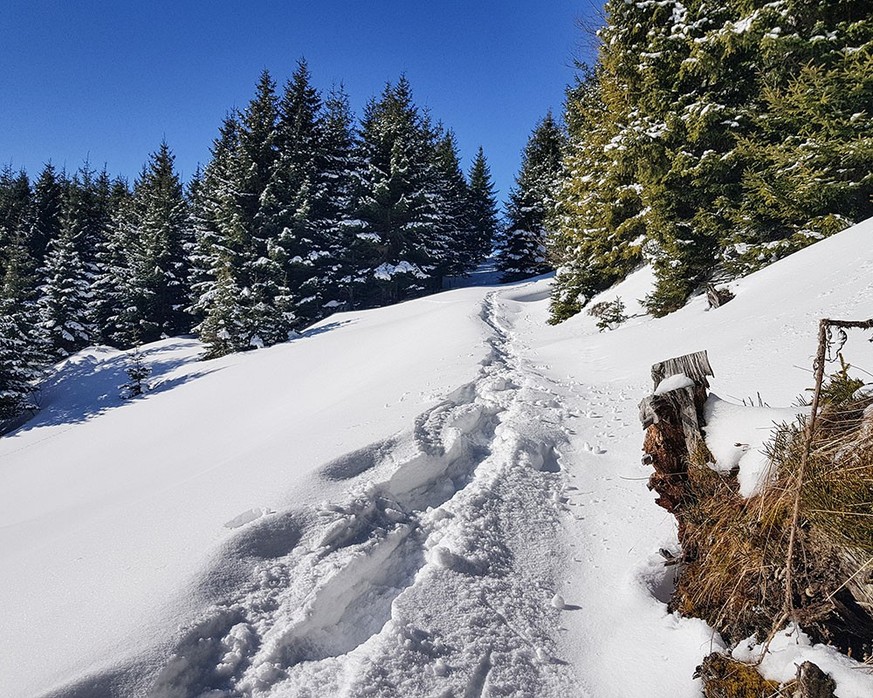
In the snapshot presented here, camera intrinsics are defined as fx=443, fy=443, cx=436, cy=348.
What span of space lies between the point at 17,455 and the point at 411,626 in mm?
10727

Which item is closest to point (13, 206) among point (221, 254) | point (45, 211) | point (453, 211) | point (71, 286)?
point (45, 211)

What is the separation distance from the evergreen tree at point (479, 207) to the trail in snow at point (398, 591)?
37780 mm

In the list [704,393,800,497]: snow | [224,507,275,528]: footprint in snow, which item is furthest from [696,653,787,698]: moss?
[224,507,275,528]: footprint in snow

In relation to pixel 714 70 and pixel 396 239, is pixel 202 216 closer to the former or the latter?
pixel 396 239

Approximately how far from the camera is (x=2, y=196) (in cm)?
3353

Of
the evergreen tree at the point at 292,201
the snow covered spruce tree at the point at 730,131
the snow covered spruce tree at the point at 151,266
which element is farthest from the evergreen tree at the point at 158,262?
the snow covered spruce tree at the point at 730,131

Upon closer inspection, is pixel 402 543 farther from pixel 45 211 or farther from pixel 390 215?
pixel 45 211

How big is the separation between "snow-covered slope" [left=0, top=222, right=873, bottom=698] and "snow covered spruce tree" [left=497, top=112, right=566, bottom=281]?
25477 millimetres

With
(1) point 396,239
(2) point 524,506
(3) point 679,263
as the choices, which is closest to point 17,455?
(2) point 524,506

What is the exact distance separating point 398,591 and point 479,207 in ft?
140

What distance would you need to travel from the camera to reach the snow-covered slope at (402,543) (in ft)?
6.30

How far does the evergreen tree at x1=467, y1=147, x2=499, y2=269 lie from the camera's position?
1633 inches

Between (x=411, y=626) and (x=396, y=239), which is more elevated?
(x=396, y=239)

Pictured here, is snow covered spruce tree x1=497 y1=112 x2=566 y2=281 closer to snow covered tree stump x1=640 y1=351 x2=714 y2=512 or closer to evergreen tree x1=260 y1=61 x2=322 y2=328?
evergreen tree x1=260 y1=61 x2=322 y2=328
